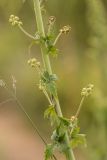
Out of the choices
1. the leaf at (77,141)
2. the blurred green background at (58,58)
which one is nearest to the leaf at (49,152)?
the leaf at (77,141)

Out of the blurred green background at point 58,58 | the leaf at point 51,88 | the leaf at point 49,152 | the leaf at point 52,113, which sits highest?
the leaf at point 51,88

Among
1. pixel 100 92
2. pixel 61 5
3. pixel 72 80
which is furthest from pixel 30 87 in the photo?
pixel 100 92

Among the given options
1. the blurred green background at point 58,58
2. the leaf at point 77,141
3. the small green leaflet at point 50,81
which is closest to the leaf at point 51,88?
the small green leaflet at point 50,81

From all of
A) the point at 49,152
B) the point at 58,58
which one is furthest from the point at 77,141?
the point at 58,58

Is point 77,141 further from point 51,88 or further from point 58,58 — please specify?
point 58,58

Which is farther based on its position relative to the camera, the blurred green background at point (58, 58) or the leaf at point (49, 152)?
the blurred green background at point (58, 58)

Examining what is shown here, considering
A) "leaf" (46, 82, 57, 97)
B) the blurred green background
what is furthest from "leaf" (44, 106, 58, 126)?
the blurred green background

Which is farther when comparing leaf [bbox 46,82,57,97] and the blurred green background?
the blurred green background

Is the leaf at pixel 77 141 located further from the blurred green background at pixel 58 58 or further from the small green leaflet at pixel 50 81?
the blurred green background at pixel 58 58

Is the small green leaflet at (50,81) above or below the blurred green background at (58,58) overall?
above

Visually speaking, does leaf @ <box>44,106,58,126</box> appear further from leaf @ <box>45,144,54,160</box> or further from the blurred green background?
A: the blurred green background

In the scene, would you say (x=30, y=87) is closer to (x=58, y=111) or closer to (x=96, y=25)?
(x=96, y=25)
